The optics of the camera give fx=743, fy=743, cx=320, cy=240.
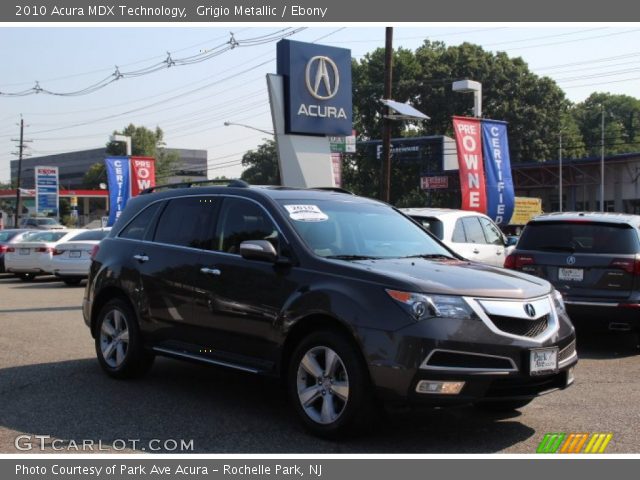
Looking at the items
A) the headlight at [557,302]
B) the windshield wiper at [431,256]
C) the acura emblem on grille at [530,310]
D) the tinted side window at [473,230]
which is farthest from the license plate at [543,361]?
the tinted side window at [473,230]

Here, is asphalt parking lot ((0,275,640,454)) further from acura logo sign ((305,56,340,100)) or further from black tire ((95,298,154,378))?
acura logo sign ((305,56,340,100))

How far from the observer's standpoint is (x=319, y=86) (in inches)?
673

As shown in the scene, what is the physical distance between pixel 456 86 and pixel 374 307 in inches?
1380

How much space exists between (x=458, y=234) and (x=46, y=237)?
1482 centimetres

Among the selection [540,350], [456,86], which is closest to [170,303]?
[540,350]

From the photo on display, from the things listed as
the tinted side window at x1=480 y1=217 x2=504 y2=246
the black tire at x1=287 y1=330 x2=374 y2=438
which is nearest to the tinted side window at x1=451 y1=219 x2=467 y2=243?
the tinted side window at x1=480 y1=217 x2=504 y2=246

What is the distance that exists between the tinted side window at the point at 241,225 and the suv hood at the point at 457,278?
0.96 m

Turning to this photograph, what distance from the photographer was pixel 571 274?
30.7 ft

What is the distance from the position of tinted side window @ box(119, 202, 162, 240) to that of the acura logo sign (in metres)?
9.91

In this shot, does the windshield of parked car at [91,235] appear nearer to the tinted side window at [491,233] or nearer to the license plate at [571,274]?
the tinted side window at [491,233]

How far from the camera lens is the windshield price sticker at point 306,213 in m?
6.14

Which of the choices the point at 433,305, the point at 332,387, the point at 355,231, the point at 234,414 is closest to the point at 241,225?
the point at 355,231

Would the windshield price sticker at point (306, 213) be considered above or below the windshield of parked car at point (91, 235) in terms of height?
above

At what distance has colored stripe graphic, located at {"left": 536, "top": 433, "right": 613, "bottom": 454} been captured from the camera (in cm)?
518
